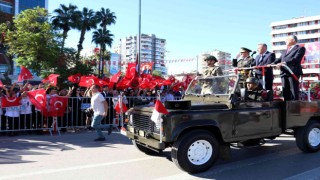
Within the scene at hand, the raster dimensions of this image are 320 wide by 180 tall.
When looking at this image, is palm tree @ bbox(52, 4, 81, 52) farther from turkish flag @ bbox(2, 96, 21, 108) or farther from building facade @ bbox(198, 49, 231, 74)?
turkish flag @ bbox(2, 96, 21, 108)

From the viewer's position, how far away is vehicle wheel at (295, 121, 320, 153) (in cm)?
746

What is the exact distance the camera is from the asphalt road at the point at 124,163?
19.0ft

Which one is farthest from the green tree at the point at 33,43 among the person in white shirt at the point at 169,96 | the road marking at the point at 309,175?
the road marking at the point at 309,175

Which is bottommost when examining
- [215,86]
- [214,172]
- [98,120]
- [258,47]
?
[214,172]

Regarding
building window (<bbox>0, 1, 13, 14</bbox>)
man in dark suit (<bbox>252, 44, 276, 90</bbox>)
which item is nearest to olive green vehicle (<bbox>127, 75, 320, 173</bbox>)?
man in dark suit (<bbox>252, 44, 276, 90</bbox>)

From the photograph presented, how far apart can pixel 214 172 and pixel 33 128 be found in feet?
23.4

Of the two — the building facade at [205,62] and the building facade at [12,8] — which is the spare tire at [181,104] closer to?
the building facade at [205,62]

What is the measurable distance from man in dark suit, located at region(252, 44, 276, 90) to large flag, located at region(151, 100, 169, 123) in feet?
10.2

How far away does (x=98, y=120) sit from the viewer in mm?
9328

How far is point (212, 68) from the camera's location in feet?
25.4

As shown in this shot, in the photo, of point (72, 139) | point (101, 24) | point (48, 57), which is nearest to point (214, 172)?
point (72, 139)

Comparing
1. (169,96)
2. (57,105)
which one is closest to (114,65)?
(169,96)

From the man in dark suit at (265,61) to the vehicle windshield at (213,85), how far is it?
3.95 feet

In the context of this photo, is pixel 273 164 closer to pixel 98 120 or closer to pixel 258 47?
pixel 258 47
